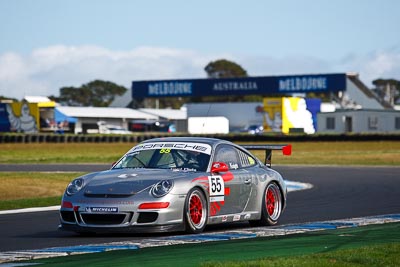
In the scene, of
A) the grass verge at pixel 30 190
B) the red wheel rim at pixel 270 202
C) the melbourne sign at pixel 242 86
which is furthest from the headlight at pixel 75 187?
the melbourne sign at pixel 242 86

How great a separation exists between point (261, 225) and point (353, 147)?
4440 cm

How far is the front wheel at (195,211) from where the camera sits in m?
12.5

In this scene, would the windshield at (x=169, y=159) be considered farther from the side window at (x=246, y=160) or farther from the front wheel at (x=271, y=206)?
the front wheel at (x=271, y=206)

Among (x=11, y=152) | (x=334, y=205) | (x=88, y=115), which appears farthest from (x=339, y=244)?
(x=88, y=115)

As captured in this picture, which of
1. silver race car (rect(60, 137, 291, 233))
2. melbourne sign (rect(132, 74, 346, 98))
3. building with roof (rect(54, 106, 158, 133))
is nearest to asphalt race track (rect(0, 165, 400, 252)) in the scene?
silver race car (rect(60, 137, 291, 233))

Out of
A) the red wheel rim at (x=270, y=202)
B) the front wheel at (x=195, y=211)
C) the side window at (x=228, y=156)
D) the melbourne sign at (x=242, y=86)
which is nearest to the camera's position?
the front wheel at (x=195, y=211)

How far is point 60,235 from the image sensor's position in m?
13.0

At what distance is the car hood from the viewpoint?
484 inches

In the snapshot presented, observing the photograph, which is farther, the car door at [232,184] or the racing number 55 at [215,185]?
the car door at [232,184]

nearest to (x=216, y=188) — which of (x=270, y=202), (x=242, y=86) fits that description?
(x=270, y=202)

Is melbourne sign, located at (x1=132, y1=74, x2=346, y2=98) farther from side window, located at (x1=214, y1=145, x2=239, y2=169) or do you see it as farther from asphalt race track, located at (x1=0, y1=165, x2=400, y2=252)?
side window, located at (x1=214, y1=145, x2=239, y2=169)

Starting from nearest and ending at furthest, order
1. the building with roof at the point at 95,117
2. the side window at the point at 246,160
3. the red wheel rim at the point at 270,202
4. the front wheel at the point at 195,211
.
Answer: the front wheel at the point at 195,211
the side window at the point at 246,160
the red wheel rim at the point at 270,202
the building with roof at the point at 95,117

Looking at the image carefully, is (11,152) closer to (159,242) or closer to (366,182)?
(366,182)

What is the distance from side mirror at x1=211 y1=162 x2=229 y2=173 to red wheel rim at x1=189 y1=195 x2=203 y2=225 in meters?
0.64
